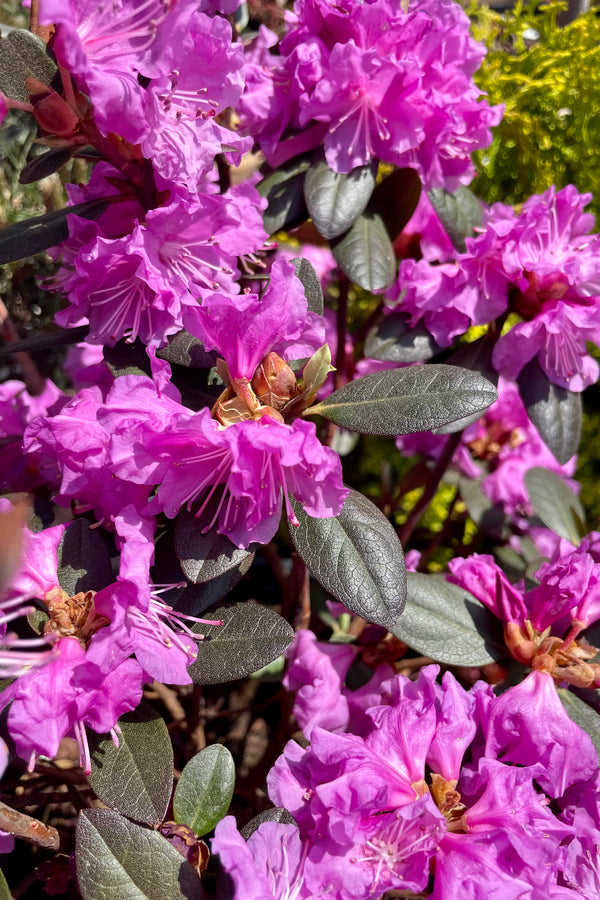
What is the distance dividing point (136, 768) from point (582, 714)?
0.54m

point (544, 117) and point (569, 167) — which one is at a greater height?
point (544, 117)

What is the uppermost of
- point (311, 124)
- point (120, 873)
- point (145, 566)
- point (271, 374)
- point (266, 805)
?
point (311, 124)

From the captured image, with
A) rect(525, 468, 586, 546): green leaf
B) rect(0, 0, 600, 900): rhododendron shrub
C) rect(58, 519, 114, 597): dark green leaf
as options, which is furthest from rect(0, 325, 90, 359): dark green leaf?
rect(525, 468, 586, 546): green leaf

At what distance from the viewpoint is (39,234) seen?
3.15 feet

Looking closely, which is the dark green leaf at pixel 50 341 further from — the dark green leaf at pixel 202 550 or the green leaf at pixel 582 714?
the green leaf at pixel 582 714

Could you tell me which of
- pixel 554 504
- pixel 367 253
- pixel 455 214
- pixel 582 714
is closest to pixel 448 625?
pixel 582 714

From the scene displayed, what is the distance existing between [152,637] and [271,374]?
31 centimetres

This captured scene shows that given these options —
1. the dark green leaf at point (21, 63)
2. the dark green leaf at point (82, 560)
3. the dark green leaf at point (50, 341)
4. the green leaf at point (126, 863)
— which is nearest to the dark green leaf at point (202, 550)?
the dark green leaf at point (82, 560)

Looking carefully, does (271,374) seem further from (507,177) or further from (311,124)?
(507,177)

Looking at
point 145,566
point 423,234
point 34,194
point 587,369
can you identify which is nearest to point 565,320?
point 587,369

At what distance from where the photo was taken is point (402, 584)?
82 cm

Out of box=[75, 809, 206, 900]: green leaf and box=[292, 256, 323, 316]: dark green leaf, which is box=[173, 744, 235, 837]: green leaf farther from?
box=[292, 256, 323, 316]: dark green leaf

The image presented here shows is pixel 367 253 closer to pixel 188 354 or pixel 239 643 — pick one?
pixel 188 354

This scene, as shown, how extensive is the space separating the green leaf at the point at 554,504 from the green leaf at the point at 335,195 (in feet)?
1.85
